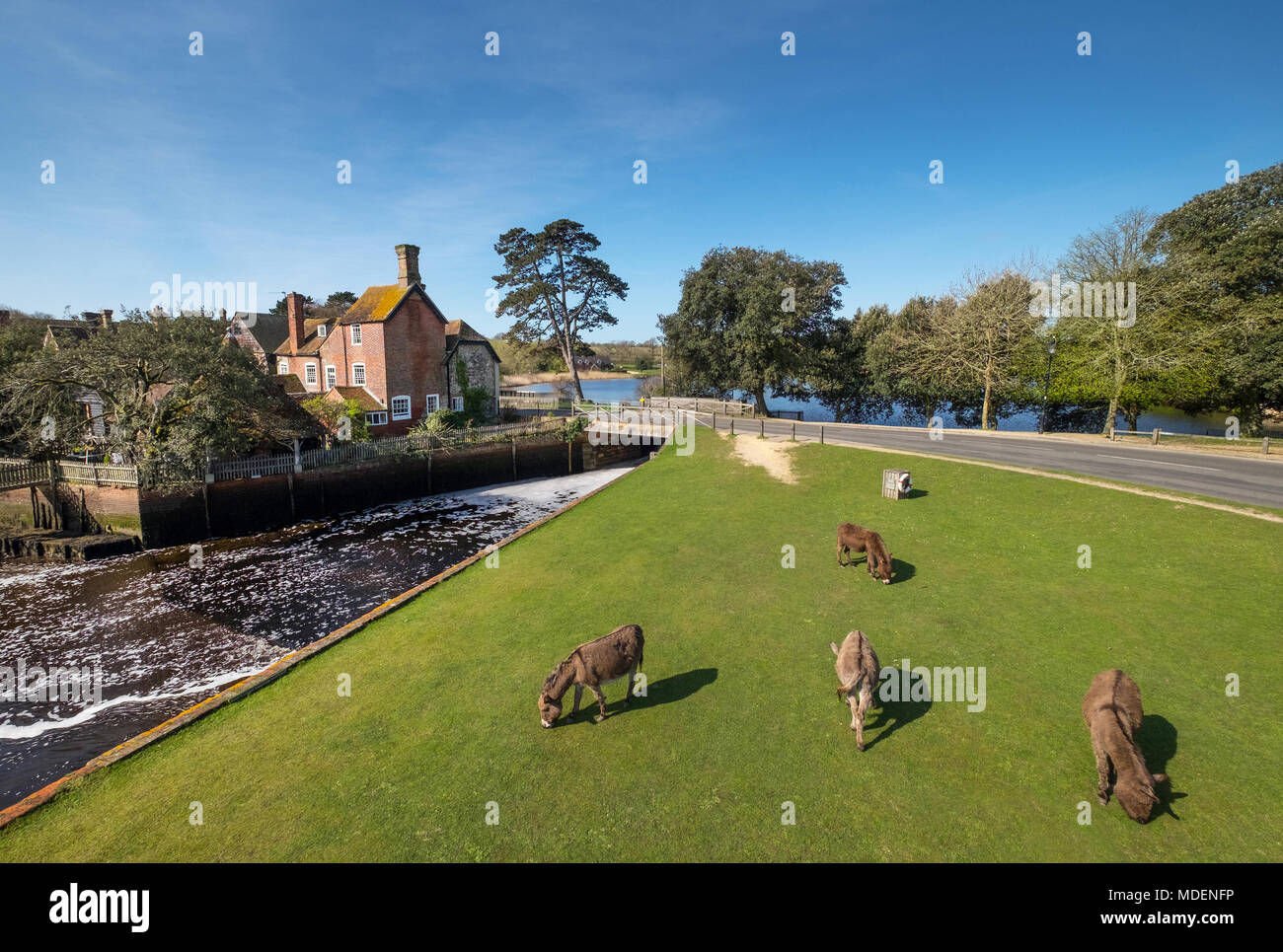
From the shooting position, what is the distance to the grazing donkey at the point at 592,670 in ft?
32.0

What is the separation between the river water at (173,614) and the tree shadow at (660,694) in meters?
11.4

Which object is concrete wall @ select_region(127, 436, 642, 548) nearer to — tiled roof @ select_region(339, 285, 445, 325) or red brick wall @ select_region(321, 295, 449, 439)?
red brick wall @ select_region(321, 295, 449, 439)

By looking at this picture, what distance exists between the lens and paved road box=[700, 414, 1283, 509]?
2094cm

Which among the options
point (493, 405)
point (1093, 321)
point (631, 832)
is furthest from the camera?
point (493, 405)

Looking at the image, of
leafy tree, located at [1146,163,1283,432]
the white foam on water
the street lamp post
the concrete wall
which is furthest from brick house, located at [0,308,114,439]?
leafy tree, located at [1146,163,1283,432]

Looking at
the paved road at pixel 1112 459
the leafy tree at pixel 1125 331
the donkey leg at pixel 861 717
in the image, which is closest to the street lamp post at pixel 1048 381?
the leafy tree at pixel 1125 331

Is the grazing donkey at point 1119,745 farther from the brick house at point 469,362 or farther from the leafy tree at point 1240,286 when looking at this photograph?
the brick house at point 469,362

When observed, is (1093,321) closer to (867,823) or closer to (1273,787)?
(1273,787)

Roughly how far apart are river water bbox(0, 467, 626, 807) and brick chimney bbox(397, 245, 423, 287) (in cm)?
2247

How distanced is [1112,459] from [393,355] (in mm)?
48082

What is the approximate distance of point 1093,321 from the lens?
37.7m
